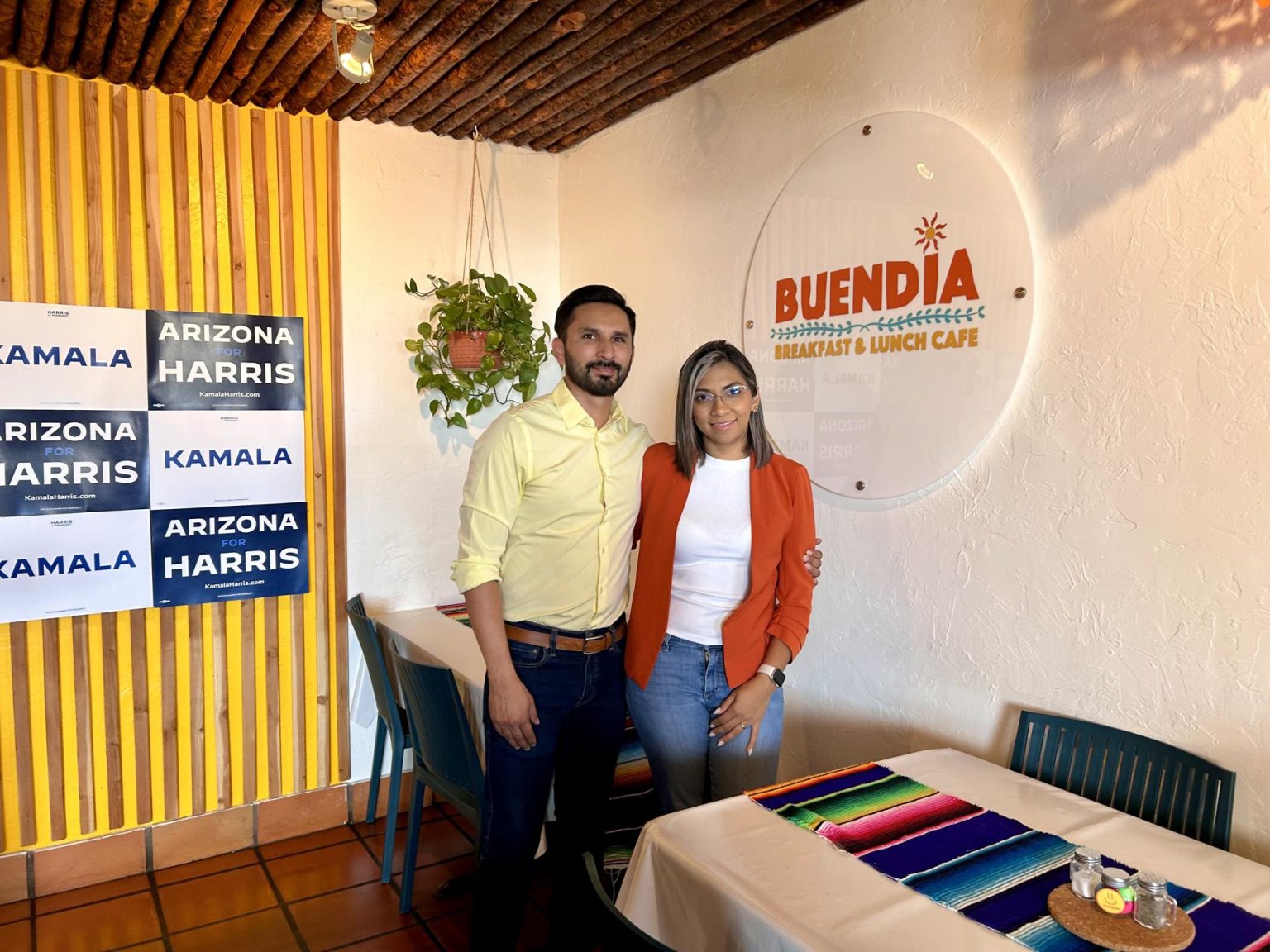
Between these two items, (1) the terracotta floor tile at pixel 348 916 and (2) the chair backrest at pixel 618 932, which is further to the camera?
(1) the terracotta floor tile at pixel 348 916

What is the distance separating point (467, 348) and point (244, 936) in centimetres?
207

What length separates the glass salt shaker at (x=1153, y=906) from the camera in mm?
1343

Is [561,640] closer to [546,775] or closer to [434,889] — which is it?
[546,775]

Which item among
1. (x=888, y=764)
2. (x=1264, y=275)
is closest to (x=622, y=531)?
(x=888, y=764)

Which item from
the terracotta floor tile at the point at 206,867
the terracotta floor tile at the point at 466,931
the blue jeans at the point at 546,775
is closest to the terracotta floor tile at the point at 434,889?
the terracotta floor tile at the point at 466,931

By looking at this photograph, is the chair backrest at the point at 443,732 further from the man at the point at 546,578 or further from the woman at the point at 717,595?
the woman at the point at 717,595

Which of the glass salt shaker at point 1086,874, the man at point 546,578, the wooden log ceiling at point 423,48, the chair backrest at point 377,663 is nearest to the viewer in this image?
the glass salt shaker at point 1086,874

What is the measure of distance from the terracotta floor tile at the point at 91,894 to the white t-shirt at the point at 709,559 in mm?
2265

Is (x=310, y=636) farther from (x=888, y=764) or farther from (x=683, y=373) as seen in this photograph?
(x=888, y=764)

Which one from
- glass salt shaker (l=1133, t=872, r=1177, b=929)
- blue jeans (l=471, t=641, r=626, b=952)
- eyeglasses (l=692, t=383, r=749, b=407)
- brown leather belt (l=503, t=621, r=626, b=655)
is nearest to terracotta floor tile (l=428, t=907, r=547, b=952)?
blue jeans (l=471, t=641, r=626, b=952)

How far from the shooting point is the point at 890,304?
244 cm

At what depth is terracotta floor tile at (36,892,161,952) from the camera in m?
2.76

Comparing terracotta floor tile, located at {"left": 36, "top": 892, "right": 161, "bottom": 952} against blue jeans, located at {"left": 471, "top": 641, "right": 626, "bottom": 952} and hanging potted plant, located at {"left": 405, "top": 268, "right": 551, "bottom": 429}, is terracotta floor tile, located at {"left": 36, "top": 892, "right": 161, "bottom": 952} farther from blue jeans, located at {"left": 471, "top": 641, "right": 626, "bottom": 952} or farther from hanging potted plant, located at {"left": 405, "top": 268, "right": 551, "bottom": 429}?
hanging potted plant, located at {"left": 405, "top": 268, "right": 551, "bottom": 429}

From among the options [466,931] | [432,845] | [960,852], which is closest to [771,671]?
[960,852]
